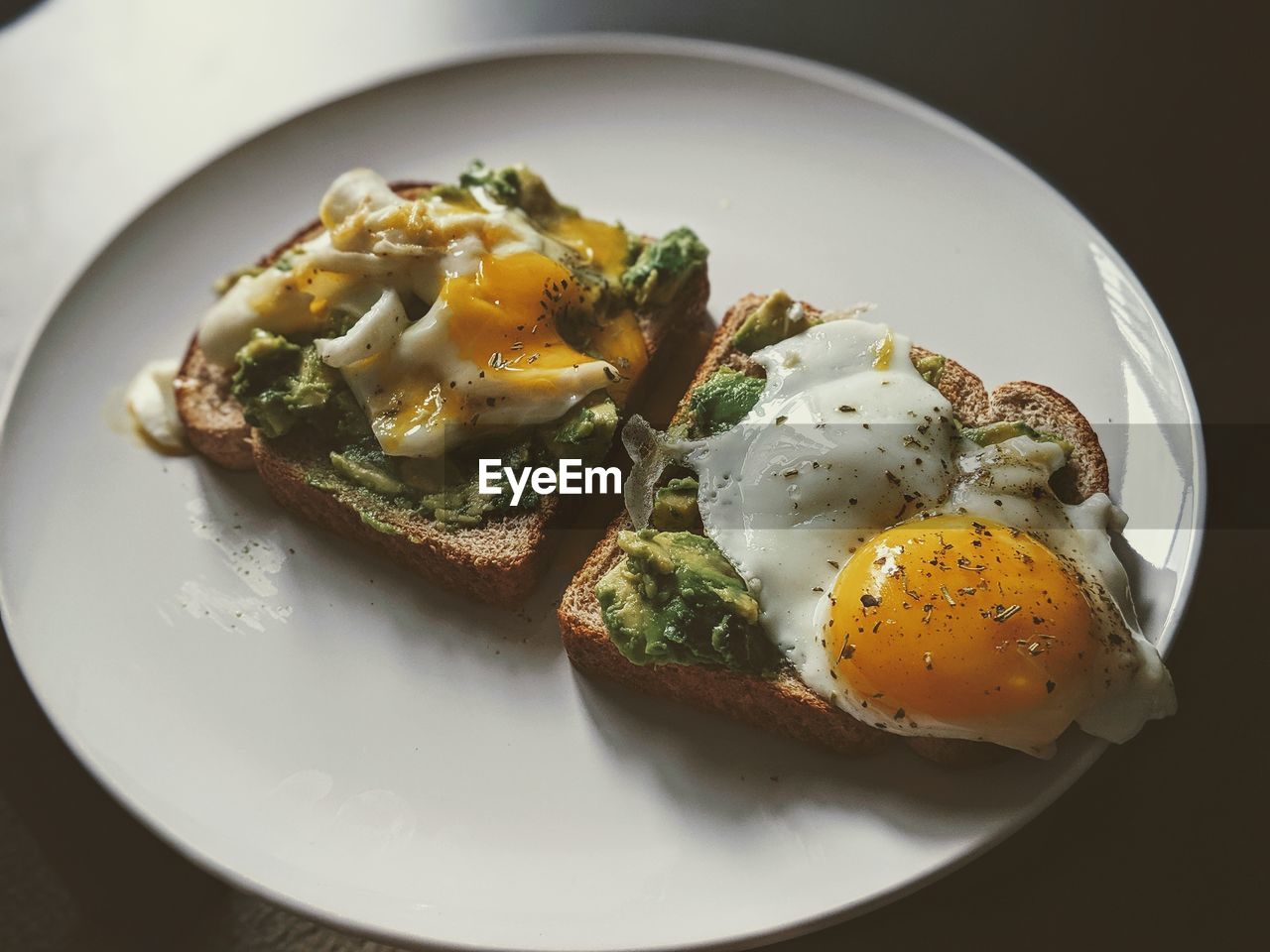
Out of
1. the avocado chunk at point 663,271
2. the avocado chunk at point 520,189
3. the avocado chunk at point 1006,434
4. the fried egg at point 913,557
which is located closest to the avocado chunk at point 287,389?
the avocado chunk at point 520,189

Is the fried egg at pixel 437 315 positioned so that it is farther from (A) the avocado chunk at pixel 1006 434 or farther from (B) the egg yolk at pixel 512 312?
(A) the avocado chunk at pixel 1006 434

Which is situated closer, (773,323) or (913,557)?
(913,557)

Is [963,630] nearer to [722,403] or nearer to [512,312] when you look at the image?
[722,403]

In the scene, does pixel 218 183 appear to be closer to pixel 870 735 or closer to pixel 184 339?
pixel 184 339

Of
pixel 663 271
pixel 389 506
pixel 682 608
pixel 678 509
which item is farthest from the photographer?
pixel 663 271

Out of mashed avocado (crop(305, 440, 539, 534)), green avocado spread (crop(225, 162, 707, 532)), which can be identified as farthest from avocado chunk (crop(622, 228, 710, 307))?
mashed avocado (crop(305, 440, 539, 534))

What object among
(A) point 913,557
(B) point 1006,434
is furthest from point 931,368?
(A) point 913,557
